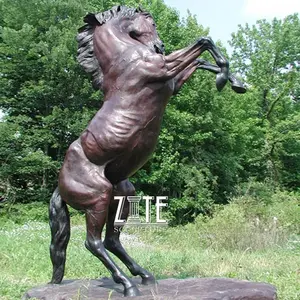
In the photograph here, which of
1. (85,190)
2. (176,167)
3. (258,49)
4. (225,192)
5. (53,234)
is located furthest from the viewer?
(258,49)

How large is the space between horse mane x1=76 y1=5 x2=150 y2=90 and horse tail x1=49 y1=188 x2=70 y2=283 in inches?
42.0

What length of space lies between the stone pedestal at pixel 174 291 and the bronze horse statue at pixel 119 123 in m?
0.16

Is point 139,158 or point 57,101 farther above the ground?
point 57,101

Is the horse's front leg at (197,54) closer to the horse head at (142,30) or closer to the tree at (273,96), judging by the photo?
the horse head at (142,30)

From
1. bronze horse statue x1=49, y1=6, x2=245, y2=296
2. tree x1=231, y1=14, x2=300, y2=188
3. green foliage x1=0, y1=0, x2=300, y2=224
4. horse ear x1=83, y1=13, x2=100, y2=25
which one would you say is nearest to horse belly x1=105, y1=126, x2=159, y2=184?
bronze horse statue x1=49, y1=6, x2=245, y2=296

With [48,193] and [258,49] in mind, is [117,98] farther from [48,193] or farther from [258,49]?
[258,49]

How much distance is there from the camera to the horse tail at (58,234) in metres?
3.88

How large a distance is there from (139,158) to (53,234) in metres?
0.98

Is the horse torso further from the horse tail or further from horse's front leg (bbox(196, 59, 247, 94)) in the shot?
the horse tail

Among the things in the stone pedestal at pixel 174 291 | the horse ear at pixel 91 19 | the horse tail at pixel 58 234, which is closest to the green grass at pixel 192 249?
the horse tail at pixel 58 234

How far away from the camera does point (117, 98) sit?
3691 mm

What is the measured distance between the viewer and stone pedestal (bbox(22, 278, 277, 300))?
3295 mm

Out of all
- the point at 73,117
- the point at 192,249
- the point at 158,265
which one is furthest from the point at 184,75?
the point at 73,117

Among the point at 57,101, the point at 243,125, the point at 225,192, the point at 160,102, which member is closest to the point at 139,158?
the point at 160,102
